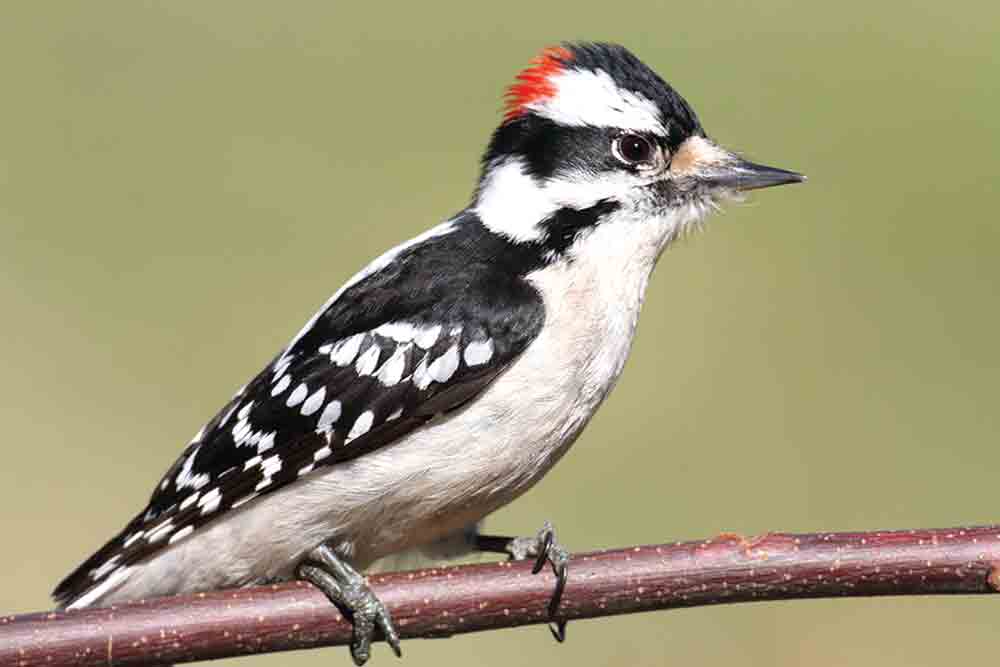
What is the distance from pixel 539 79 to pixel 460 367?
818 mm

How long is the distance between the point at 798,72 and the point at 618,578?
271 inches

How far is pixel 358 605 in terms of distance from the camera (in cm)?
389

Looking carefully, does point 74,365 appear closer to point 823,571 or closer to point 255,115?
point 255,115

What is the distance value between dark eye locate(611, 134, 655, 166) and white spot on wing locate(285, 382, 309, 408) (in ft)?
3.28

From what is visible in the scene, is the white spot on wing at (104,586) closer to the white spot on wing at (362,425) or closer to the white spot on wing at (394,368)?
the white spot on wing at (362,425)

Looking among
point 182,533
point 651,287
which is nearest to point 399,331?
point 182,533

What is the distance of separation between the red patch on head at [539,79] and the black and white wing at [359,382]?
1.36 feet

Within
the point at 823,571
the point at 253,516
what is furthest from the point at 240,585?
the point at 823,571

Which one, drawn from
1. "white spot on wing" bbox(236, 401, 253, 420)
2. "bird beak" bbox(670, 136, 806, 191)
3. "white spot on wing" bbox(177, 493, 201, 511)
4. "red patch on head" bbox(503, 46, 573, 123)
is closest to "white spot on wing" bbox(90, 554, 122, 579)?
"white spot on wing" bbox(177, 493, 201, 511)

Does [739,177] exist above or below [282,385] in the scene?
above

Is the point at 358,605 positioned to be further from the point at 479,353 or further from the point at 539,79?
the point at 539,79

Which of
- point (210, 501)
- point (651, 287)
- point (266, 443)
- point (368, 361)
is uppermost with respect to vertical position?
point (651, 287)

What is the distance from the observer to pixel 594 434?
7820 millimetres

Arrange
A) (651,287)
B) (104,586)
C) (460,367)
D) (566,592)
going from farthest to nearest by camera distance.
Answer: (651,287) → (104,586) → (460,367) → (566,592)
